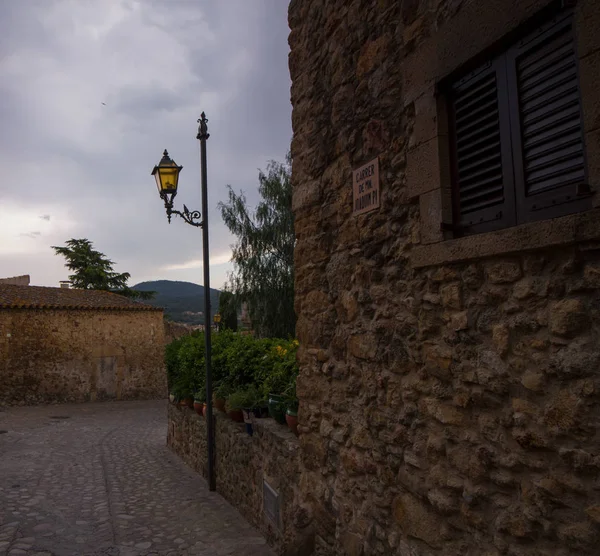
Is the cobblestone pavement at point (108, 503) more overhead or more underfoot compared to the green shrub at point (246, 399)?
more underfoot

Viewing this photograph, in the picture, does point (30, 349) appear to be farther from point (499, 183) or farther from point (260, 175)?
point (499, 183)

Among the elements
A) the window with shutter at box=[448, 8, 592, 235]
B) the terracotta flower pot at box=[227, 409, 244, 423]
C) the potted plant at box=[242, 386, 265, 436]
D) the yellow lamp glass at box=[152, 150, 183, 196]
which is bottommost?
the terracotta flower pot at box=[227, 409, 244, 423]

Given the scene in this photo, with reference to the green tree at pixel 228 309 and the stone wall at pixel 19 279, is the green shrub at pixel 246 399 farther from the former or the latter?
the stone wall at pixel 19 279

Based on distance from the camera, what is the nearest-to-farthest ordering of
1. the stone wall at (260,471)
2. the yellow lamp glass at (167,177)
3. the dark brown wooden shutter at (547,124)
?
the dark brown wooden shutter at (547,124)
the stone wall at (260,471)
the yellow lamp glass at (167,177)

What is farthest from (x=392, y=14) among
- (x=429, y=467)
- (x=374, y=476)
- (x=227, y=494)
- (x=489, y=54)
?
(x=227, y=494)

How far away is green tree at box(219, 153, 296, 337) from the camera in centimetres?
2009

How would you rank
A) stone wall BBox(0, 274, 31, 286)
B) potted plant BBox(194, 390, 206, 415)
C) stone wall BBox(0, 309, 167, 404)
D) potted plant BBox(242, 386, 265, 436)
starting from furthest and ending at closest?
stone wall BBox(0, 274, 31, 286)
stone wall BBox(0, 309, 167, 404)
potted plant BBox(194, 390, 206, 415)
potted plant BBox(242, 386, 265, 436)

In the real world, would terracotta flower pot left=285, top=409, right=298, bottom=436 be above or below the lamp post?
below

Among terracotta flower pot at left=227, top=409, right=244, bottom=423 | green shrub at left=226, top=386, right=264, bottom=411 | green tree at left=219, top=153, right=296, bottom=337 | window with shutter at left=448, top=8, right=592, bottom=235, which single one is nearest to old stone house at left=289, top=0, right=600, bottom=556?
window with shutter at left=448, top=8, right=592, bottom=235

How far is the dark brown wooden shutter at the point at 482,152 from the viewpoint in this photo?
2.27 meters

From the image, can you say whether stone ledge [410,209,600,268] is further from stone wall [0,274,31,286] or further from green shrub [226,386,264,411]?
stone wall [0,274,31,286]

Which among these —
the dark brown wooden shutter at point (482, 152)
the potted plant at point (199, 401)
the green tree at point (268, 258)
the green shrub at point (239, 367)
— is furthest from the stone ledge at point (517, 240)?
the green tree at point (268, 258)

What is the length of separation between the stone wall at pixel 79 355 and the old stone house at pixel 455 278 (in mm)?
16869

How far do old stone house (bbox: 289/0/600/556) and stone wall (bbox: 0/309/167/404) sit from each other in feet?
55.3
